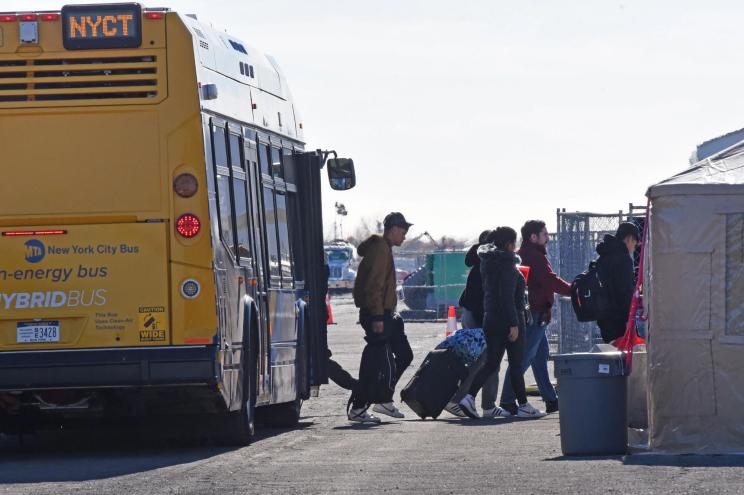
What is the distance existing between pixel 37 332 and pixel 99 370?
0.56 metres

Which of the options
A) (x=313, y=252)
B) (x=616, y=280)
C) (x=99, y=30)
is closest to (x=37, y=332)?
(x=99, y=30)

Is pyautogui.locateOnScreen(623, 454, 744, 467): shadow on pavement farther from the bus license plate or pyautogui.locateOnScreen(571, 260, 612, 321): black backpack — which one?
the bus license plate

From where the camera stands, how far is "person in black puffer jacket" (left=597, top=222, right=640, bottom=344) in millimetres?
14984

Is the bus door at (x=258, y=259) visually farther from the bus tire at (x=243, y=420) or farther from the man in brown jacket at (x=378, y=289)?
the man in brown jacket at (x=378, y=289)

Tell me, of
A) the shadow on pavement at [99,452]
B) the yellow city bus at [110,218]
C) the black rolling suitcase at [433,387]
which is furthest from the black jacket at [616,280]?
the yellow city bus at [110,218]

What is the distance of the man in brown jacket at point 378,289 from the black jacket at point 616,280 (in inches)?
86.3

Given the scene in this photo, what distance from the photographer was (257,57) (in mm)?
15164

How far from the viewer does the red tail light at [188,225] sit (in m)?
12.3

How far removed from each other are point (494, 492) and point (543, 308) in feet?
25.5

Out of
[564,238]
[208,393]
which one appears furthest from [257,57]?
[564,238]

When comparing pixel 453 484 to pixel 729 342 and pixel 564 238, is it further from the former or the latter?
pixel 564 238

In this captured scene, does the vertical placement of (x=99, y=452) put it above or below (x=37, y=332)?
below

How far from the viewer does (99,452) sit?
43.4 feet

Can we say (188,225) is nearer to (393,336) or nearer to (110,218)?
(110,218)
